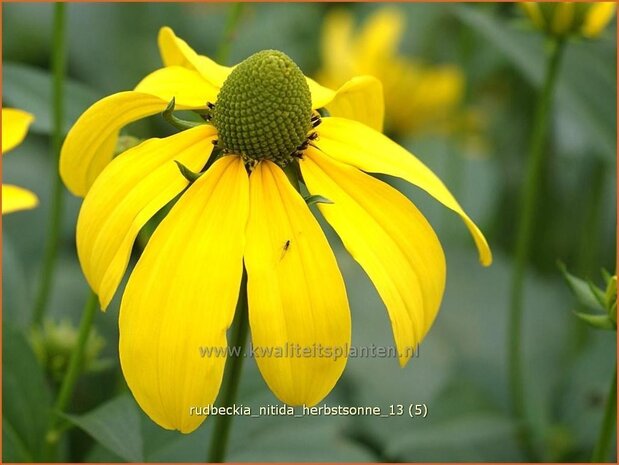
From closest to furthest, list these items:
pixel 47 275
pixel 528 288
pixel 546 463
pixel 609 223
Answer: pixel 47 275
pixel 546 463
pixel 528 288
pixel 609 223

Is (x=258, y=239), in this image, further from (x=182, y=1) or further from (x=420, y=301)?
(x=182, y=1)

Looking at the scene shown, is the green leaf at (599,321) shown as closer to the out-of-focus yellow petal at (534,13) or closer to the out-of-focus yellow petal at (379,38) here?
the out-of-focus yellow petal at (534,13)

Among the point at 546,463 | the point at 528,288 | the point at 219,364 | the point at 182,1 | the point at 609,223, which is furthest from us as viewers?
the point at 182,1

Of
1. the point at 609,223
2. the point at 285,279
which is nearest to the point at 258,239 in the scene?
the point at 285,279

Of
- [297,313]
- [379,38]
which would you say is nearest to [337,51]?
[379,38]

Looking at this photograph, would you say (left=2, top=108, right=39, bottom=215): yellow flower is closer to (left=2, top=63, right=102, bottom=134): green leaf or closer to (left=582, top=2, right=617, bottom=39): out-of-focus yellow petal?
(left=2, top=63, right=102, bottom=134): green leaf

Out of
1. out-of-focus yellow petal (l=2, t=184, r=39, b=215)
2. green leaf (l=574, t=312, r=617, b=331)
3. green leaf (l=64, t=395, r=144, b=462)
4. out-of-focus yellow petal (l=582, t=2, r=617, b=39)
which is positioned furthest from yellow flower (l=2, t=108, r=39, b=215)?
out-of-focus yellow petal (l=582, t=2, r=617, b=39)
